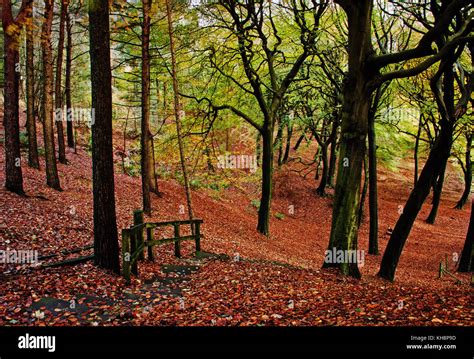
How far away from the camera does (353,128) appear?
9344mm

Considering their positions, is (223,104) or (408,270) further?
(223,104)

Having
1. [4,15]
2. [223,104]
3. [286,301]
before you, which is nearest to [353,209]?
[286,301]

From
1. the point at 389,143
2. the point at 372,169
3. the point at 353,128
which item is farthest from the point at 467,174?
the point at 353,128

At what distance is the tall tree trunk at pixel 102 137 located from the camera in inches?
302

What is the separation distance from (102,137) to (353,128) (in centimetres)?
597

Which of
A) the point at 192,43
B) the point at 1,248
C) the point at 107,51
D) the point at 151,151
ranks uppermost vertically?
the point at 192,43

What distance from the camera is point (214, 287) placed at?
330 inches

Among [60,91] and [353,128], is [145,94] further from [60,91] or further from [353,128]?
[353,128]

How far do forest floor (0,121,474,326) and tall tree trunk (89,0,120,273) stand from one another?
0.58 m

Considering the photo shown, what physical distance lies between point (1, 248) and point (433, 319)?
911cm

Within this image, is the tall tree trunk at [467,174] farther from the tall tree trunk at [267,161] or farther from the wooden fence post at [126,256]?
the wooden fence post at [126,256]

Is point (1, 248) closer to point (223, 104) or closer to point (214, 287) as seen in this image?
point (214, 287)

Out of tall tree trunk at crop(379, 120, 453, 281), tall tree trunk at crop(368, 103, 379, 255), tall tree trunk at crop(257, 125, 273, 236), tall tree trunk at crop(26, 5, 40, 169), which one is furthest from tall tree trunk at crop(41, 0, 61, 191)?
tall tree trunk at crop(379, 120, 453, 281)

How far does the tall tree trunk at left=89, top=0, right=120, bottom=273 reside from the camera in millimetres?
7676
